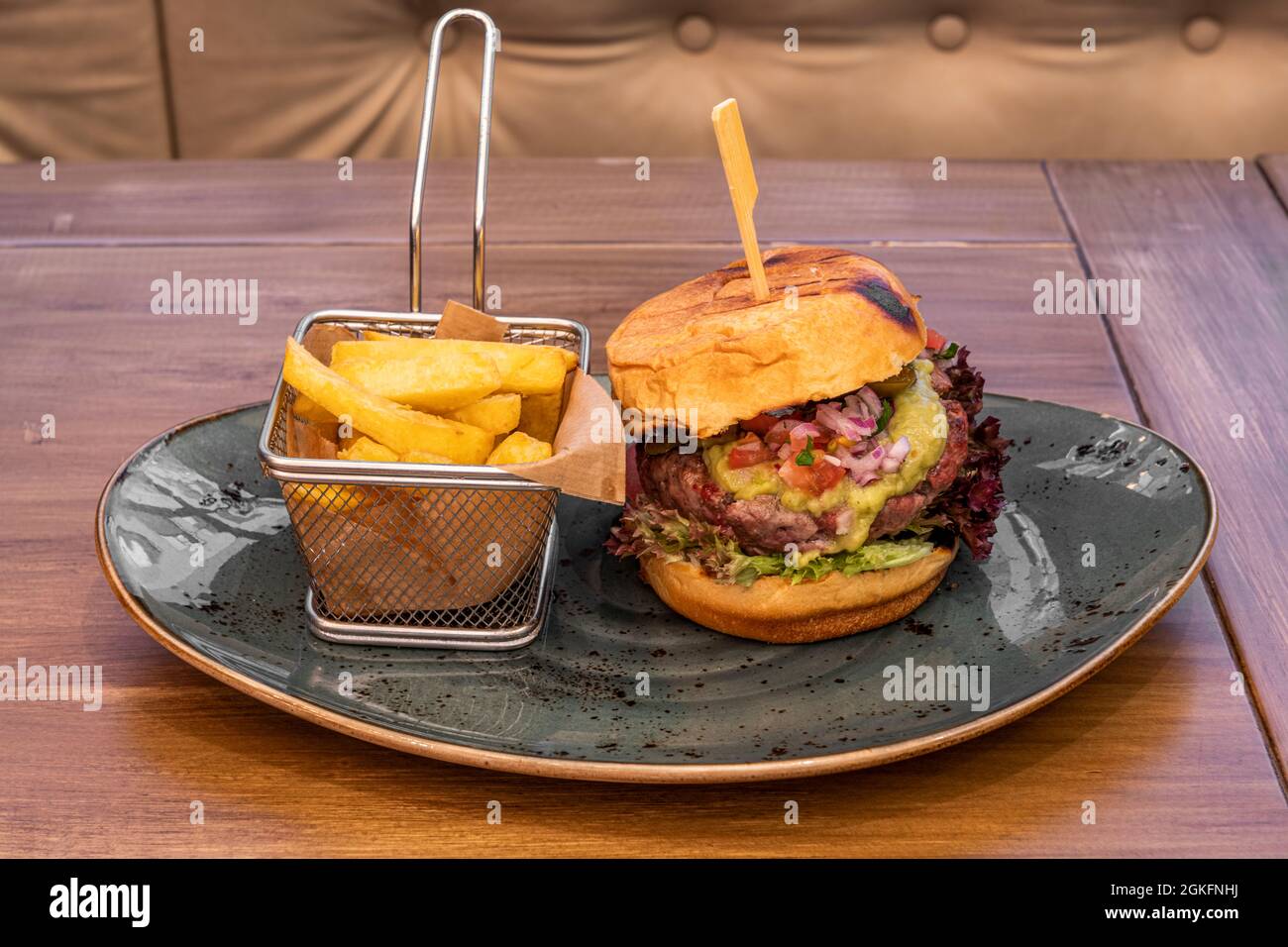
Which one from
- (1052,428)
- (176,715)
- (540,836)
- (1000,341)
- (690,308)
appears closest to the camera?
(540,836)

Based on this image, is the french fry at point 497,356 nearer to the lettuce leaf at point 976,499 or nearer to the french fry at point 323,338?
the french fry at point 323,338

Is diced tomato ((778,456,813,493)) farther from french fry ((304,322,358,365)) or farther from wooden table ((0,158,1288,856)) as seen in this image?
french fry ((304,322,358,365))

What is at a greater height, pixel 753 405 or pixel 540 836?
pixel 753 405

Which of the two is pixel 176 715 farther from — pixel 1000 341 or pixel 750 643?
pixel 1000 341

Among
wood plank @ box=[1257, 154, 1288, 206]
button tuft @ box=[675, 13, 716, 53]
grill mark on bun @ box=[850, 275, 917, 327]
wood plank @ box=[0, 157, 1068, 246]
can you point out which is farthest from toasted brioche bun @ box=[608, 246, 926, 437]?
button tuft @ box=[675, 13, 716, 53]

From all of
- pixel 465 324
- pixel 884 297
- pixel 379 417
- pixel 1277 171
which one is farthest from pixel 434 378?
pixel 1277 171

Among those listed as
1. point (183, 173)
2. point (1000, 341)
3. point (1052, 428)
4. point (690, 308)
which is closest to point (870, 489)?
point (690, 308)
